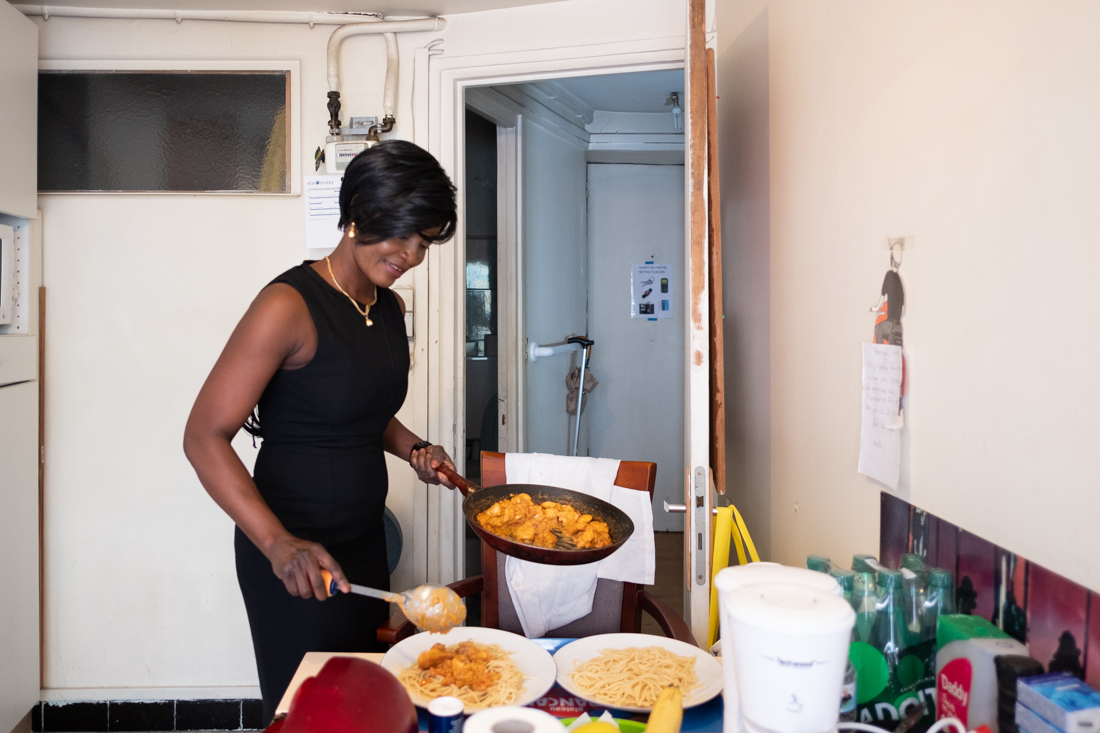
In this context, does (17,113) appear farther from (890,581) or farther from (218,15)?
(890,581)

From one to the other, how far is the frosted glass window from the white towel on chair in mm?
1621

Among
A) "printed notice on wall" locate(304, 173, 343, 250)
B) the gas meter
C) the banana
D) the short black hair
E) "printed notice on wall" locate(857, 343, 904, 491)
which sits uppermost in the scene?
the gas meter

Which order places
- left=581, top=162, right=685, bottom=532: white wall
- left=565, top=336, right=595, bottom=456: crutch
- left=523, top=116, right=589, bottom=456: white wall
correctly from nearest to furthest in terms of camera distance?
1. left=523, top=116, right=589, bottom=456: white wall
2. left=565, top=336, right=595, bottom=456: crutch
3. left=581, top=162, right=685, bottom=532: white wall

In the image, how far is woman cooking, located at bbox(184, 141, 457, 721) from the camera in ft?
4.54

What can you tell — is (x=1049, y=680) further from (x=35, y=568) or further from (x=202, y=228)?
(x=35, y=568)

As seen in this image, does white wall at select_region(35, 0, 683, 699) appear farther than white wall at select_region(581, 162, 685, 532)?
No

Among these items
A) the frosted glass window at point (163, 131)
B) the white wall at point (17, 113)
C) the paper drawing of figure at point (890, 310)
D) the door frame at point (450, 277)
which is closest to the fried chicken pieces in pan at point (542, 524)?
the paper drawing of figure at point (890, 310)

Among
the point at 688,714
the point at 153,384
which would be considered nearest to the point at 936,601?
the point at 688,714

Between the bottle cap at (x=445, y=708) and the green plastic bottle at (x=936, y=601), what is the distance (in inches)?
24.9

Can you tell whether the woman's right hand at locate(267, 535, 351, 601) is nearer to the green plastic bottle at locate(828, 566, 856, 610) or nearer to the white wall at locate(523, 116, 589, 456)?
the green plastic bottle at locate(828, 566, 856, 610)

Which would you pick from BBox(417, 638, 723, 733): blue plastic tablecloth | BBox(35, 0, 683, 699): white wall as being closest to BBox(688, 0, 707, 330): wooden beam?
BBox(417, 638, 723, 733): blue plastic tablecloth

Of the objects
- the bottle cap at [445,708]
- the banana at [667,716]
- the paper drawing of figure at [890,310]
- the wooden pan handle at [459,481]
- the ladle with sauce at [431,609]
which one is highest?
the paper drawing of figure at [890,310]

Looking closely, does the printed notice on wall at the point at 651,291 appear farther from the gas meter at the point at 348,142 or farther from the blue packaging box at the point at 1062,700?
the blue packaging box at the point at 1062,700

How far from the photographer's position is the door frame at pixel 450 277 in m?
2.57
